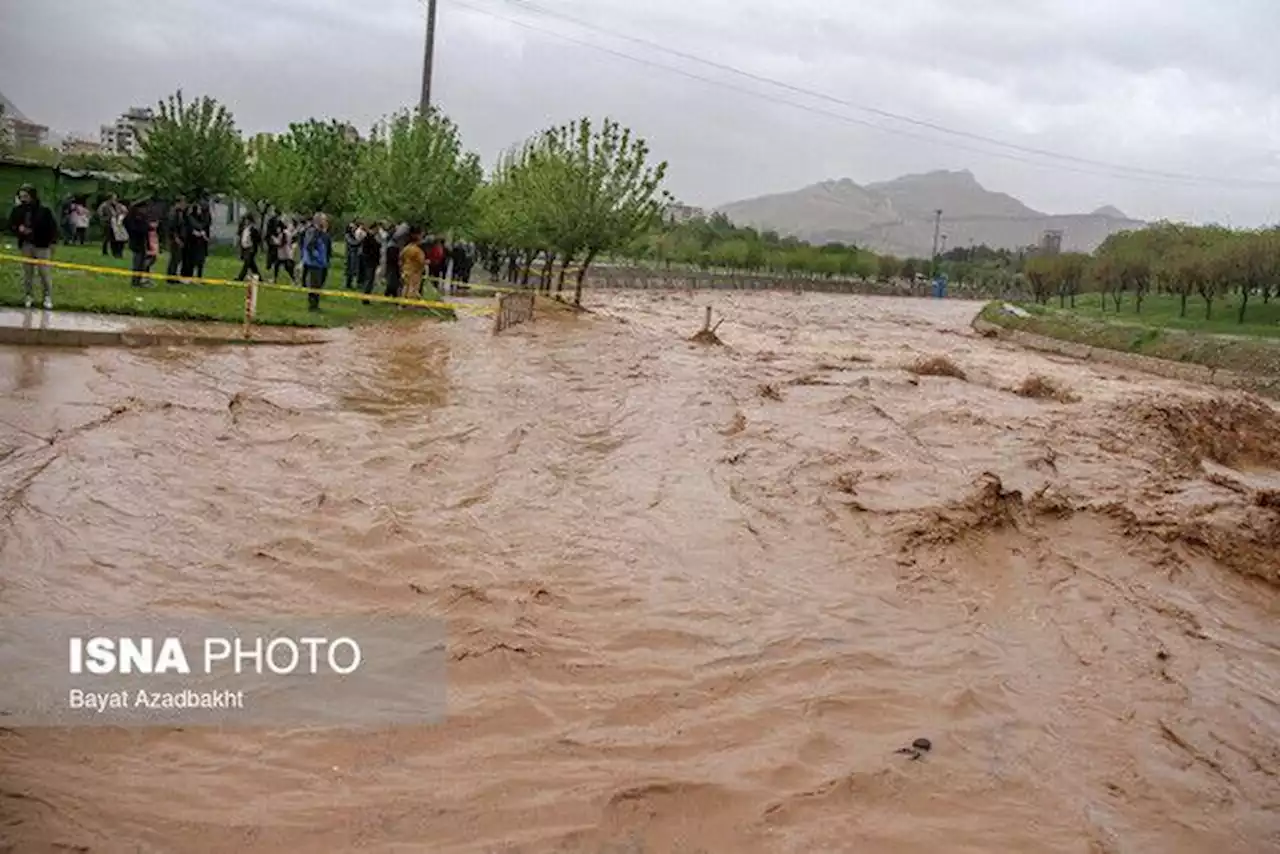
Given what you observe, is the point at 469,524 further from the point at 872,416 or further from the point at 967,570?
the point at 872,416

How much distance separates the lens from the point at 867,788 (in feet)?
16.3

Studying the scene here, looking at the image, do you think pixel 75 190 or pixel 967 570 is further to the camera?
pixel 75 190

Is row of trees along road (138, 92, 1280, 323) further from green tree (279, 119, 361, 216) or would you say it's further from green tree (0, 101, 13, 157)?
green tree (0, 101, 13, 157)

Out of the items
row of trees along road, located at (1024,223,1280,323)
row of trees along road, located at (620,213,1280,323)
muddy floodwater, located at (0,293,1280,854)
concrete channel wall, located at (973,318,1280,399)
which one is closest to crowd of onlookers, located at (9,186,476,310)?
muddy floodwater, located at (0,293,1280,854)

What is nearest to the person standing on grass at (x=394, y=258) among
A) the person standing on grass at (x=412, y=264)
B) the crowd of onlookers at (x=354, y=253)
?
the crowd of onlookers at (x=354, y=253)

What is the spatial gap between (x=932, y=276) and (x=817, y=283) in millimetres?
35835

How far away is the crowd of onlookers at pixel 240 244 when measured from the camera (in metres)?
14.1

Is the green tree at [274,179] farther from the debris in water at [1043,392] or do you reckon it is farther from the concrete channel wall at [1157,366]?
the concrete channel wall at [1157,366]

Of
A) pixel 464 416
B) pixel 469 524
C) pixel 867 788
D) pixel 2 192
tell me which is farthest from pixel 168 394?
pixel 2 192

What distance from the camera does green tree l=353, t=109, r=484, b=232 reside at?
26.9 meters

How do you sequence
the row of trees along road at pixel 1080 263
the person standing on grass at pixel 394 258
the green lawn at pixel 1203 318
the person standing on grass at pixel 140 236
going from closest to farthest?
the person standing on grass at pixel 140 236, the person standing on grass at pixel 394 258, the green lawn at pixel 1203 318, the row of trees along road at pixel 1080 263

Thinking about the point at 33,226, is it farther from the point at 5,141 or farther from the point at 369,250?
the point at 5,141

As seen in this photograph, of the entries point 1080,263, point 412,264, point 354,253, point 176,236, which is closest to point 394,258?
point 412,264

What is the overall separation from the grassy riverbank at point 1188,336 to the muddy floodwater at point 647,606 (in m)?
18.3
